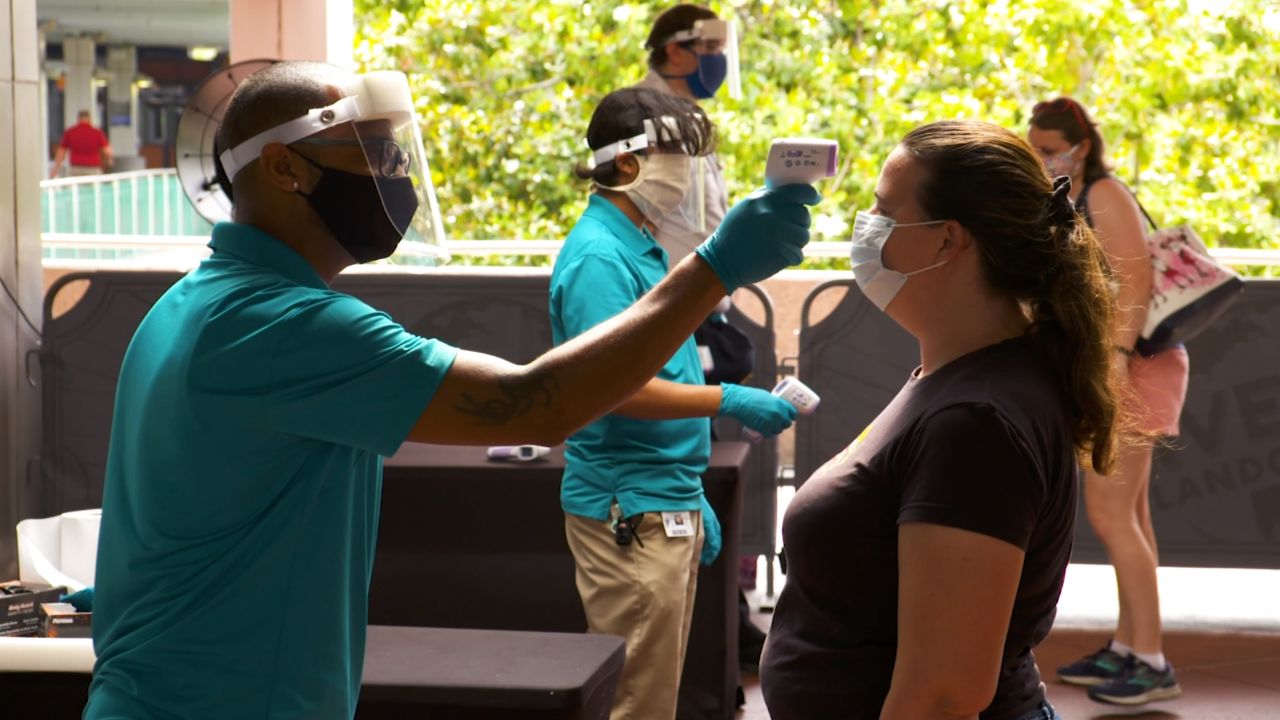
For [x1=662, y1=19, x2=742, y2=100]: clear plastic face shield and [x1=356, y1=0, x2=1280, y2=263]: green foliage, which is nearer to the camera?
[x1=662, y1=19, x2=742, y2=100]: clear plastic face shield

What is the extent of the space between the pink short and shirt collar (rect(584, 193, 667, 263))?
6.63ft

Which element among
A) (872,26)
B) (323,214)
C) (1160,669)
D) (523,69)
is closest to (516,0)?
(523,69)

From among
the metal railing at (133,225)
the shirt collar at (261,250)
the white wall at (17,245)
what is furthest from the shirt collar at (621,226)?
the metal railing at (133,225)

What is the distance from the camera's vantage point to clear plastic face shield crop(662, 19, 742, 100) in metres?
5.65

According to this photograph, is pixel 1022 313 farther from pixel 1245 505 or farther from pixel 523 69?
pixel 523 69

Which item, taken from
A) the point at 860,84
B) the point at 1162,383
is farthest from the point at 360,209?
the point at 860,84

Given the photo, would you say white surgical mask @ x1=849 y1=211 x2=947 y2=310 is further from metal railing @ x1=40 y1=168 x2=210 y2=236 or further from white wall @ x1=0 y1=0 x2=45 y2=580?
metal railing @ x1=40 y1=168 x2=210 y2=236

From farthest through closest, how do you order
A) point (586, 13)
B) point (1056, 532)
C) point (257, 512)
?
point (586, 13), point (1056, 532), point (257, 512)

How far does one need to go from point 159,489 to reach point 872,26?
1301cm

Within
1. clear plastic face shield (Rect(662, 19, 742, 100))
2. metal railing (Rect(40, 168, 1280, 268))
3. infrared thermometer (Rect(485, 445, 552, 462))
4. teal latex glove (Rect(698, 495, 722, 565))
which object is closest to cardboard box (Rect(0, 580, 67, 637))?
teal latex glove (Rect(698, 495, 722, 565))

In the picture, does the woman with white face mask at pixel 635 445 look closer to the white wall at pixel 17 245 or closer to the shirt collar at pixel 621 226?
the shirt collar at pixel 621 226

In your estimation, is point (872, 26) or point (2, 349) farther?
point (872, 26)

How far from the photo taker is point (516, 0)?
14.2 m

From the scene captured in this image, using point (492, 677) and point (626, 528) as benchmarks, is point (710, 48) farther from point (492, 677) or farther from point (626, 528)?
point (492, 677)
